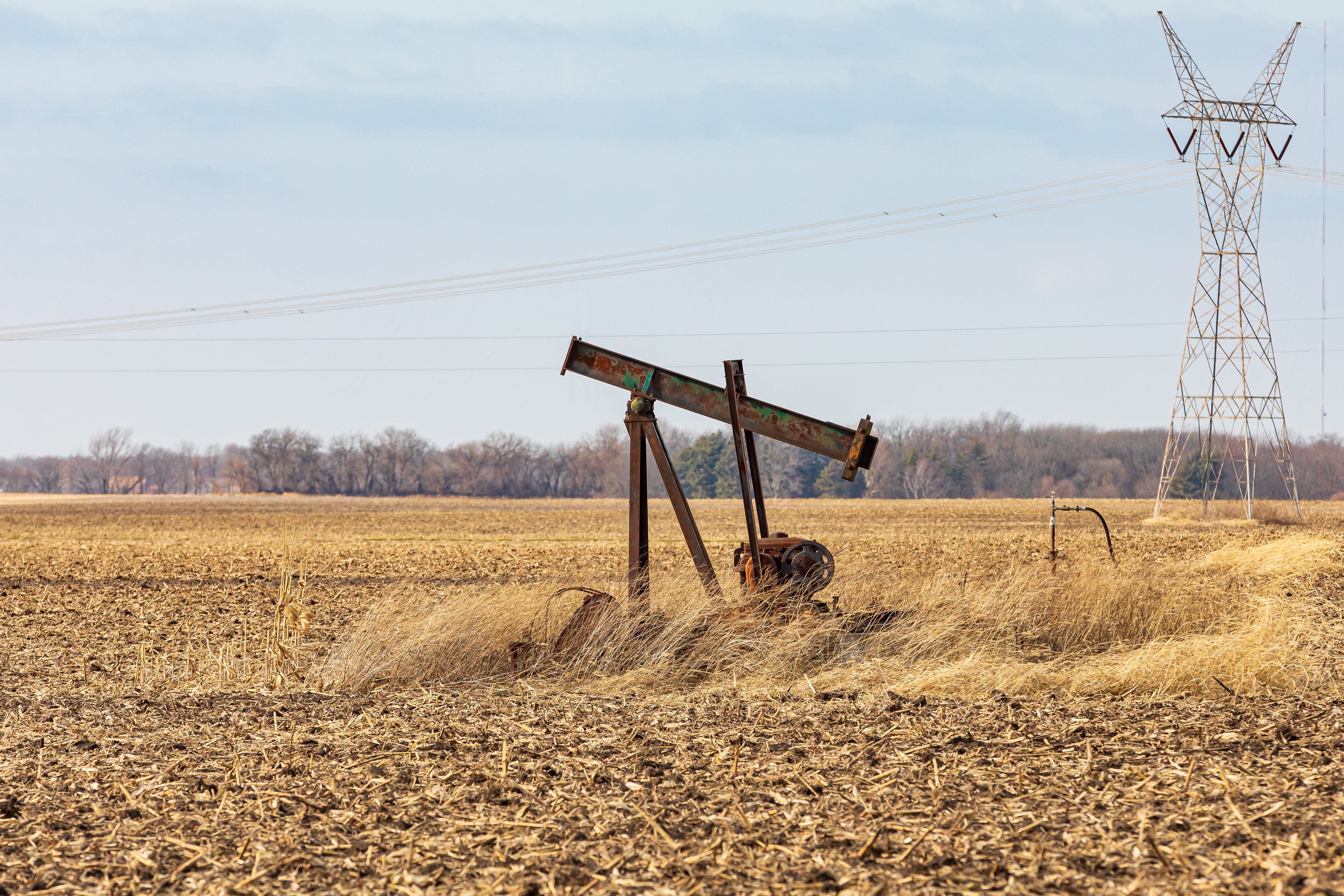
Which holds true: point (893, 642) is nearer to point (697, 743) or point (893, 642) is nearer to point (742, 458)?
point (742, 458)

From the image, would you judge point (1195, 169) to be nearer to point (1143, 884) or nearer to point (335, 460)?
point (1143, 884)

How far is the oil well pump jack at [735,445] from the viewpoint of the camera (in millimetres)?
8938

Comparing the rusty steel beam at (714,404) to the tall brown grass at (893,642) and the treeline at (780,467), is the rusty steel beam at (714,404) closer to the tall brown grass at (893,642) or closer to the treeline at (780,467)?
the tall brown grass at (893,642)

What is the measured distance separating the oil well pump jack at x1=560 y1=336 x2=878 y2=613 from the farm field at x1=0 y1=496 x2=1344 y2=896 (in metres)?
0.43

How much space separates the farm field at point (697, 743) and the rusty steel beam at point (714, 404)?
1.47m

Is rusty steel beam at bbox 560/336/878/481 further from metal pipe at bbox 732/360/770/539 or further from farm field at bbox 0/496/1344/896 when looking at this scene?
farm field at bbox 0/496/1344/896

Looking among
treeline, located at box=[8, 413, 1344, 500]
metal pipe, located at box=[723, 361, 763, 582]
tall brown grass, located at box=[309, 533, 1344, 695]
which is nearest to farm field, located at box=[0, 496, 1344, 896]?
tall brown grass, located at box=[309, 533, 1344, 695]

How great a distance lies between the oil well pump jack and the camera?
352 inches

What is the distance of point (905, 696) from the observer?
23.1 ft

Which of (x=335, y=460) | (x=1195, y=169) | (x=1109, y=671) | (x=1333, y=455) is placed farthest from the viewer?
(x=335, y=460)

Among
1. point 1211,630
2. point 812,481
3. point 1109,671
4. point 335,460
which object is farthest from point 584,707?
point 335,460

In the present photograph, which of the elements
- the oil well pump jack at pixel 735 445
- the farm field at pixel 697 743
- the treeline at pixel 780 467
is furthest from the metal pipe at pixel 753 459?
the treeline at pixel 780 467

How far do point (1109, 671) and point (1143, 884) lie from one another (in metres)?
4.06

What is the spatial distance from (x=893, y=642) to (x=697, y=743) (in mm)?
3233
